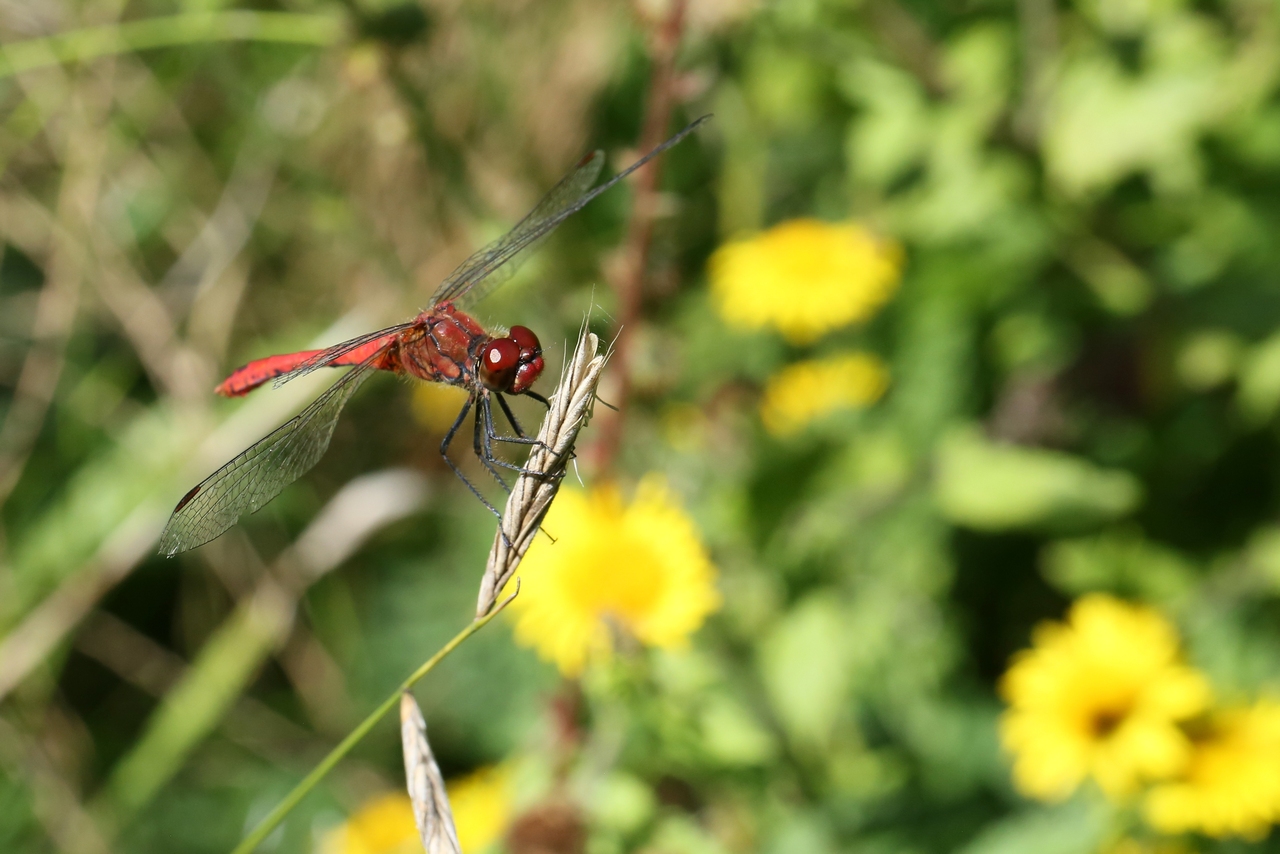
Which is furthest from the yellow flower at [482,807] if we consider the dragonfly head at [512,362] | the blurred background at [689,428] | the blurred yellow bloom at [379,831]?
the dragonfly head at [512,362]

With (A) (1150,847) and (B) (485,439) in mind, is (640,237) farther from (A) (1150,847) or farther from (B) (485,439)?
(A) (1150,847)

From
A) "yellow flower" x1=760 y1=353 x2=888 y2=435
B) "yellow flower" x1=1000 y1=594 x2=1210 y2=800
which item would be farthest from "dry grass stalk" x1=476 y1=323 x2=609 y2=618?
"yellow flower" x1=760 y1=353 x2=888 y2=435

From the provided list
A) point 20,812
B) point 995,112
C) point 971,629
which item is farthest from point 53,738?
point 995,112

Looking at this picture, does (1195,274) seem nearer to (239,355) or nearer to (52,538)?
(239,355)

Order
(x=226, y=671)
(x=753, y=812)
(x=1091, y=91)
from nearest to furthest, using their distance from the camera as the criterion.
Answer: (x=753, y=812)
(x=1091, y=91)
(x=226, y=671)

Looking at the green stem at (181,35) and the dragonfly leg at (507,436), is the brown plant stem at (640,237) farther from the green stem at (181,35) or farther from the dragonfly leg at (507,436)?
the green stem at (181,35)

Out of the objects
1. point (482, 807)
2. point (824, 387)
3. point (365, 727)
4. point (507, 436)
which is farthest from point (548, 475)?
point (824, 387)

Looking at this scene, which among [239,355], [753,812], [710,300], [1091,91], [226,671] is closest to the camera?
[753,812]
